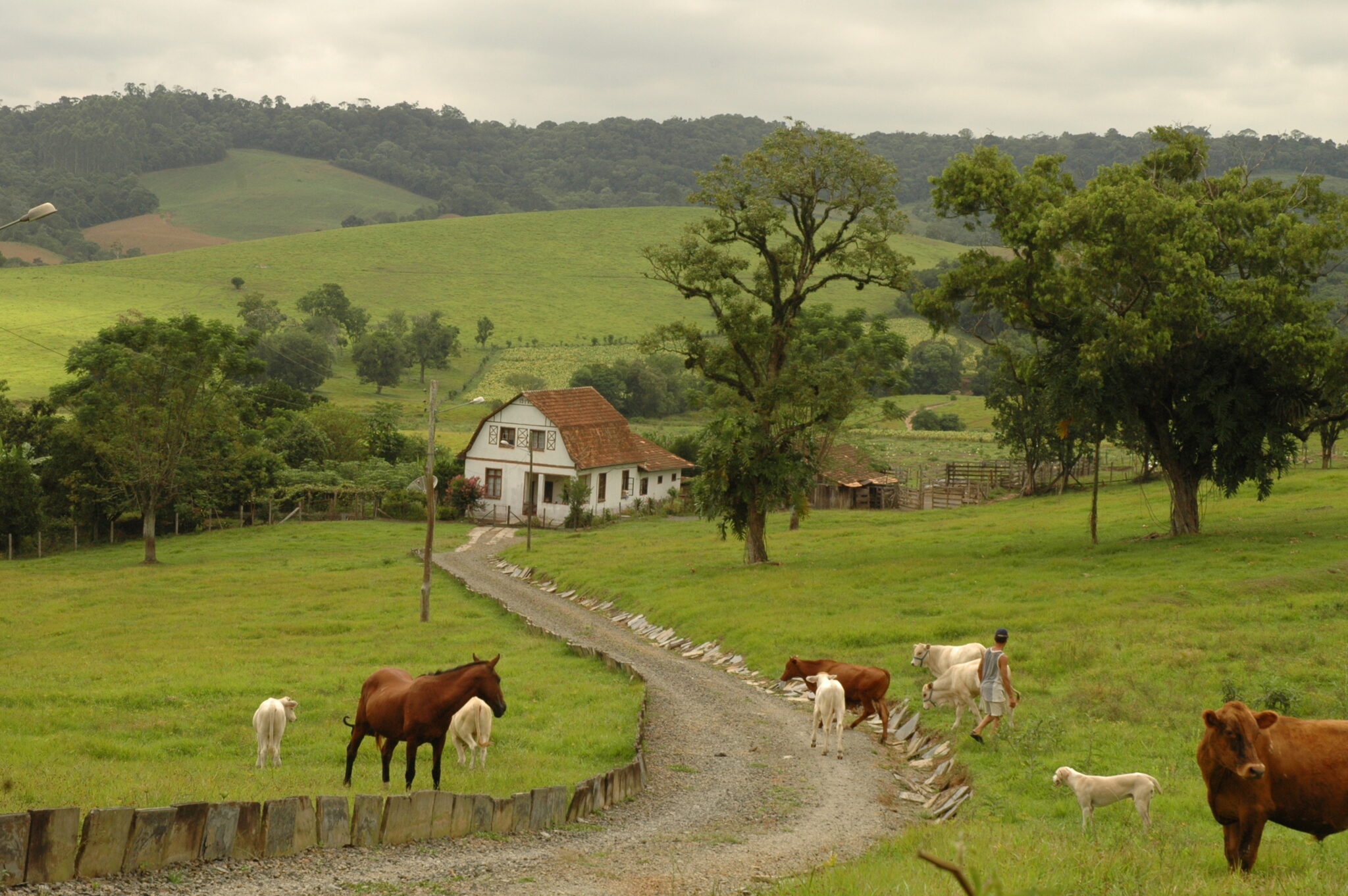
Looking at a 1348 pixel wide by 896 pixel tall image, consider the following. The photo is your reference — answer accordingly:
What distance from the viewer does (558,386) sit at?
403 ft

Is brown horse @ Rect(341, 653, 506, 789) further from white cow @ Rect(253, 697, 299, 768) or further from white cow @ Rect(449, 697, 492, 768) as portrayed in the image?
white cow @ Rect(253, 697, 299, 768)

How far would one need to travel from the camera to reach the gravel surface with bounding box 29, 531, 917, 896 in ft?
36.3

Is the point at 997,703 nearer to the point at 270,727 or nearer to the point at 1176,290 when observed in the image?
the point at 270,727

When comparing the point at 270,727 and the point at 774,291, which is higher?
the point at 774,291

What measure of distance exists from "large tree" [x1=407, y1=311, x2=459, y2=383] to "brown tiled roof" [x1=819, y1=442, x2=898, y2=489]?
63671mm

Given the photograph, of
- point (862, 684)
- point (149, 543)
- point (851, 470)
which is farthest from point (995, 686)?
point (851, 470)

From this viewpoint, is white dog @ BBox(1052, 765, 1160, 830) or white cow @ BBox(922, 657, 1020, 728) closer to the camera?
white dog @ BBox(1052, 765, 1160, 830)

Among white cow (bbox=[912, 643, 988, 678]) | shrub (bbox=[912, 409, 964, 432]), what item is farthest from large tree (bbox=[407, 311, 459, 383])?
white cow (bbox=[912, 643, 988, 678])

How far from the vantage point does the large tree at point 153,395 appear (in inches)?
2195

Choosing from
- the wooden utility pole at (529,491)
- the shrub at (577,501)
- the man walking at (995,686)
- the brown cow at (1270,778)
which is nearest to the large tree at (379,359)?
the wooden utility pole at (529,491)

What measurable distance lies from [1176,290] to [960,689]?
19466 millimetres

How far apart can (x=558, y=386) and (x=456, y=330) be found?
1696 cm

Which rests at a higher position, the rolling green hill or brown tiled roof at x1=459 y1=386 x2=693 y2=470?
the rolling green hill

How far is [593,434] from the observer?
238 ft
